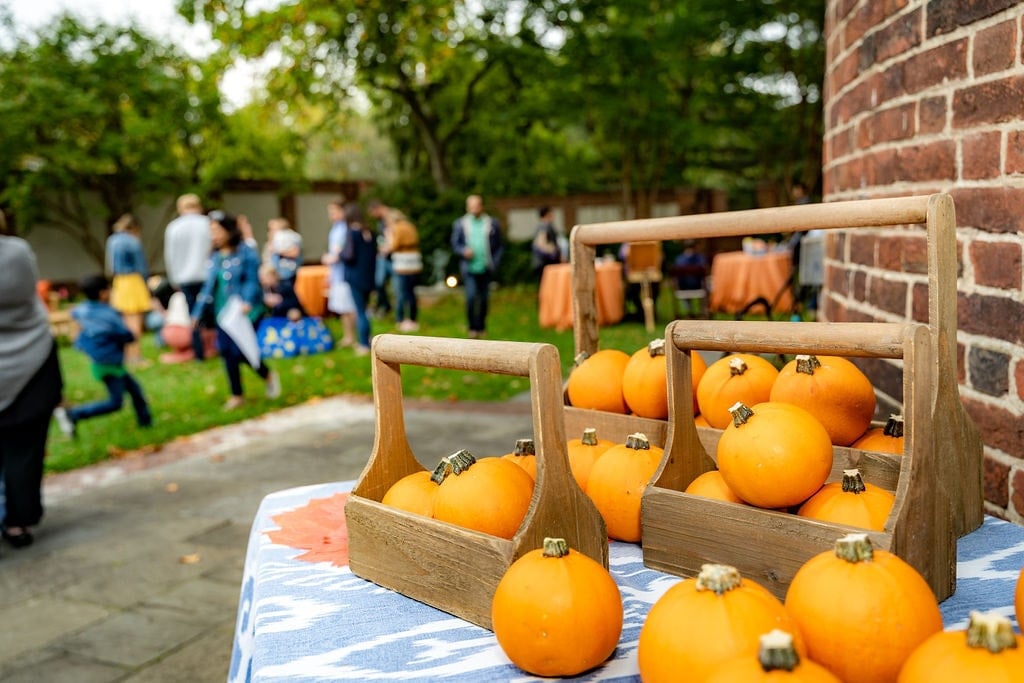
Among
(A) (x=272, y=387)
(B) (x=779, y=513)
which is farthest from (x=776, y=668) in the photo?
(A) (x=272, y=387)

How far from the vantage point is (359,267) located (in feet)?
37.0

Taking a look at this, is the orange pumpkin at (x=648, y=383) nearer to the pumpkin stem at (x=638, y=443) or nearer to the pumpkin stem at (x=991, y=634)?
the pumpkin stem at (x=638, y=443)

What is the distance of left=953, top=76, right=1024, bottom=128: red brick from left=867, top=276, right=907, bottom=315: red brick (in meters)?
0.45

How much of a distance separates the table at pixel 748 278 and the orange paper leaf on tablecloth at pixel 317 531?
12.4 meters

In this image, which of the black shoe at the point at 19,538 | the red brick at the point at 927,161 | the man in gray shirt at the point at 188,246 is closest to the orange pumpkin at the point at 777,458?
the red brick at the point at 927,161

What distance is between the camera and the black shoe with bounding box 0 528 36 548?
486 centimetres

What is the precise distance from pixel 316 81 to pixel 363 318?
7.71m

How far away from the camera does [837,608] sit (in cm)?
86

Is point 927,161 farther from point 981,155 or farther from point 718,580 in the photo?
point 718,580

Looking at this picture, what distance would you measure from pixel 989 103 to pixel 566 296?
1120 centimetres

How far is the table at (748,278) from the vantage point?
1365 cm

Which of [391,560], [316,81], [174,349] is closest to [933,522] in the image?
[391,560]

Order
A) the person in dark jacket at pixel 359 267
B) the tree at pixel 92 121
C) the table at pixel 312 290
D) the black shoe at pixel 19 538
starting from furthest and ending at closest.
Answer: the tree at pixel 92 121, the table at pixel 312 290, the person in dark jacket at pixel 359 267, the black shoe at pixel 19 538

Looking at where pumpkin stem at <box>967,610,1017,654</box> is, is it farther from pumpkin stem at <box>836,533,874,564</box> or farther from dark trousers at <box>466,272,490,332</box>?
dark trousers at <box>466,272,490,332</box>
